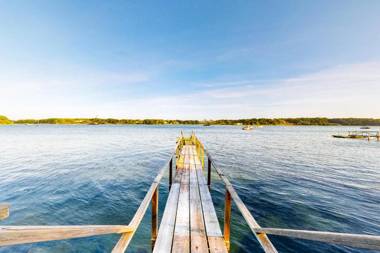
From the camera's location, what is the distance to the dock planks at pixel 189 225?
3.52 meters

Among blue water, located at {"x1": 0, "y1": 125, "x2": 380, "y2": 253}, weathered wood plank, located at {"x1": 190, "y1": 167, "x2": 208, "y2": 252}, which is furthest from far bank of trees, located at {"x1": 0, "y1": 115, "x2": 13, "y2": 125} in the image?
weathered wood plank, located at {"x1": 190, "y1": 167, "x2": 208, "y2": 252}

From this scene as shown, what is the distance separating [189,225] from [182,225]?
0.16 m

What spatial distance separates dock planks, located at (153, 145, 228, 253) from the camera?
139 inches

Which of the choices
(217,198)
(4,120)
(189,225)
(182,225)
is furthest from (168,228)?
(4,120)

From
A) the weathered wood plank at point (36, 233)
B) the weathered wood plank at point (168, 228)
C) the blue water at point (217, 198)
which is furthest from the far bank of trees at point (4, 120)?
the weathered wood plank at point (36, 233)

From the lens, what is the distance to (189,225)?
423 centimetres

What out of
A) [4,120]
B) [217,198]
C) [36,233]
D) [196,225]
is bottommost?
[217,198]

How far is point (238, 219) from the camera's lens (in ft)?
22.4

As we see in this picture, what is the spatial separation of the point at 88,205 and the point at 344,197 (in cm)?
1207

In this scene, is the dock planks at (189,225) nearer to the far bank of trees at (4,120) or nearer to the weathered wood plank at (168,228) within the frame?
the weathered wood plank at (168,228)

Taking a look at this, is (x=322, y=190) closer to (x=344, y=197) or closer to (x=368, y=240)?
(x=344, y=197)

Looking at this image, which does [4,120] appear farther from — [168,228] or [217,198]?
[168,228]

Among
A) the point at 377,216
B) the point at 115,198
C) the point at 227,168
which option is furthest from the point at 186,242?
the point at 227,168

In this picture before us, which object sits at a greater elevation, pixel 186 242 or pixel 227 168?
pixel 186 242
